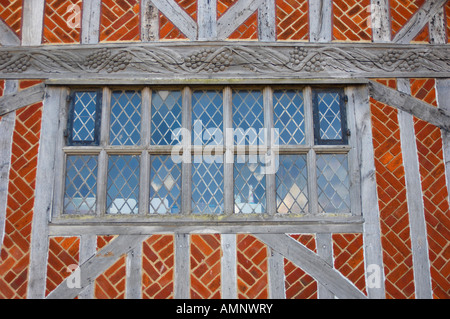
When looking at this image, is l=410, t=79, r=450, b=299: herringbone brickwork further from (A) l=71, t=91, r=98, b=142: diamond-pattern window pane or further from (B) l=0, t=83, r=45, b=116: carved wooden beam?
(B) l=0, t=83, r=45, b=116: carved wooden beam

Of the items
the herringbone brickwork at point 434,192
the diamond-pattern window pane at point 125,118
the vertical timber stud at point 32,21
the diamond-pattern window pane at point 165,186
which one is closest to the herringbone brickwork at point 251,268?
the diamond-pattern window pane at point 165,186

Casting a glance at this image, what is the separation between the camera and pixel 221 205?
531 centimetres

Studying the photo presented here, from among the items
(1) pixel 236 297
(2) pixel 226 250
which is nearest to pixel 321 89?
(2) pixel 226 250

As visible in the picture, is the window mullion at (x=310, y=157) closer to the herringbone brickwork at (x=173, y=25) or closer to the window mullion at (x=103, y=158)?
the herringbone brickwork at (x=173, y=25)

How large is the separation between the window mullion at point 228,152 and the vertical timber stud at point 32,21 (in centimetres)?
220

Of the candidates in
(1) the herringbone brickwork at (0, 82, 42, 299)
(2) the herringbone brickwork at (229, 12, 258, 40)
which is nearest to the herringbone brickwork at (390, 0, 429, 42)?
(2) the herringbone brickwork at (229, 12, 258, 40)

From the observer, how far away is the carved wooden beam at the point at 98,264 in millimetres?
5035

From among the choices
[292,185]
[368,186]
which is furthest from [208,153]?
[368,186]

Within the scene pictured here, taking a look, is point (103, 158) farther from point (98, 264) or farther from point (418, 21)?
point (418, 21)

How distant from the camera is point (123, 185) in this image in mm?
5352

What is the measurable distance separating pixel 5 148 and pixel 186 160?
192 cm

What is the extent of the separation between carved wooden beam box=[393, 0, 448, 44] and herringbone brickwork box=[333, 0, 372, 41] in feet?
1.19

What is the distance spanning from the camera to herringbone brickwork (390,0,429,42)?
18.8 ft

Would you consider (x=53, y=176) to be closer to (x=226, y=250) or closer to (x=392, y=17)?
(x=226, y=250)
